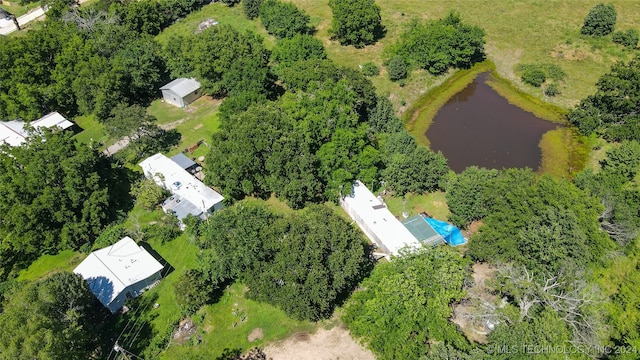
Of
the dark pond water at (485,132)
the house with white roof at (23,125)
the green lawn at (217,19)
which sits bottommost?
the dark pond water at (485,132)

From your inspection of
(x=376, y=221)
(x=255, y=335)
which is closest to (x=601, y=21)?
(x=376, y=221)

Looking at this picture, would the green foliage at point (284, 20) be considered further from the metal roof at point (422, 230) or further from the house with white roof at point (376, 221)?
the metal roof at point (422, 230)


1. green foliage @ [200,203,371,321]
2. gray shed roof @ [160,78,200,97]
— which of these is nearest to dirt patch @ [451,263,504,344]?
green foliage @ [200,203,371,321]

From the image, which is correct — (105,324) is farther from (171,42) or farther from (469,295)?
(171,42)

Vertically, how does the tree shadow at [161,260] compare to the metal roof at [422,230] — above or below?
below

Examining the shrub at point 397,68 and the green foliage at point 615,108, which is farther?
the shrub at point 397,68

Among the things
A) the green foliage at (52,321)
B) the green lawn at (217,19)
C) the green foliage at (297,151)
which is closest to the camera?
the green foliage at (52,321)

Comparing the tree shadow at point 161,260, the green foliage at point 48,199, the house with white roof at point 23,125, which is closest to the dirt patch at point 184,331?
the tree shadow at point 161,260
